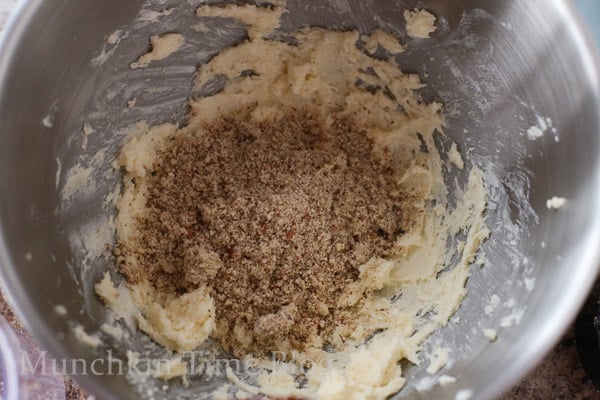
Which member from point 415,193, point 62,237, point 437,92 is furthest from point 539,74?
point 62,237

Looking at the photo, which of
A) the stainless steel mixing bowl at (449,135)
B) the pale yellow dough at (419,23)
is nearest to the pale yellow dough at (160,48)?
the stainless steel mixing bowl at (449,135)

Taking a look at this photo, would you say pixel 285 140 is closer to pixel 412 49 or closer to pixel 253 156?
pixel 253 156

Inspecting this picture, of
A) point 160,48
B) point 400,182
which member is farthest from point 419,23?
point 160,48

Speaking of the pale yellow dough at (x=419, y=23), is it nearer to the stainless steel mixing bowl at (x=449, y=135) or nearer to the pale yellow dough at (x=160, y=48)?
the stainless steel mixing bowl at (x=449, y=135)

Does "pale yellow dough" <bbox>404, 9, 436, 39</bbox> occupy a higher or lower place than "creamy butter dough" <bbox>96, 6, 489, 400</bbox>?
higher

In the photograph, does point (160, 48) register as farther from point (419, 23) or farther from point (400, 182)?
point (400, 182)

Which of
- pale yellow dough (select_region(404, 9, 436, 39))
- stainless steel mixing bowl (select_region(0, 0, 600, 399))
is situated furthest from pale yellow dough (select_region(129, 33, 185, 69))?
pale yellow dough (select_region(404, 9, 436, 39))

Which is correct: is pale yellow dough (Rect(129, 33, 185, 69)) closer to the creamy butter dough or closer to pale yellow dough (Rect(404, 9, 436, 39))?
the creamy butter dough

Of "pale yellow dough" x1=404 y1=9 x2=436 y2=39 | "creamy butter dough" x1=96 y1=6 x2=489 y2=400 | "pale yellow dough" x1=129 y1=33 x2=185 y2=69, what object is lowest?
"creamy butter dough" x1=96 y1=6 x2=489 y2=400
